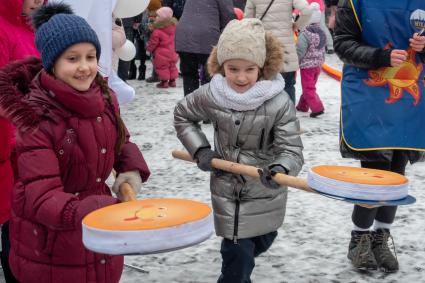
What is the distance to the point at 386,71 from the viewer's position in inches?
135

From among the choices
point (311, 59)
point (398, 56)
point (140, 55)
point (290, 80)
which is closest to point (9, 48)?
point (398, 56)

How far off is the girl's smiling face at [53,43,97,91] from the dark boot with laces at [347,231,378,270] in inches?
79.1

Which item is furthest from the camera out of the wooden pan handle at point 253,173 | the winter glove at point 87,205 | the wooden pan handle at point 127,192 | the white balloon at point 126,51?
the white balloon at point 126,51

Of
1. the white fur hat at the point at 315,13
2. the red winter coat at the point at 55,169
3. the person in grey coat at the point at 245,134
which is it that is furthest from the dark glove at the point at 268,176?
the white fur hat at the point at 315,13

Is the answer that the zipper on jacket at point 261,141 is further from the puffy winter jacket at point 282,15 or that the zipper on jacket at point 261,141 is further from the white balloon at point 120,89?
the puffy winter jacket at point 282,15

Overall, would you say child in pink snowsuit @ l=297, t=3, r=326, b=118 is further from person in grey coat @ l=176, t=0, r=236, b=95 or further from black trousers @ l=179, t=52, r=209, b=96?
black trousers @ l=179, t=52, r=209, b=96

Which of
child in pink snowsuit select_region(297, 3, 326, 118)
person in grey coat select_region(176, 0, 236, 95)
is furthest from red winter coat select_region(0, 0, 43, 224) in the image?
child in pink snowsuit select_region(297, 3, 326, 118)

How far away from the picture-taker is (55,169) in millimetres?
2162

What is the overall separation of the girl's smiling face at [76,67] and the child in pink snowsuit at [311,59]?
6.00 metres

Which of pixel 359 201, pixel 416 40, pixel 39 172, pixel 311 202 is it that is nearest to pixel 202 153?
pixel 359 201

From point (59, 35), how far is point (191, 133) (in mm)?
985

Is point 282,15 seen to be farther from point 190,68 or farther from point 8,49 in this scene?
point 8,49

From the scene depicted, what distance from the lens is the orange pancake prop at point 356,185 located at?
2461 mm

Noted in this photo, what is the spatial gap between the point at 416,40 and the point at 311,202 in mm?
1810
